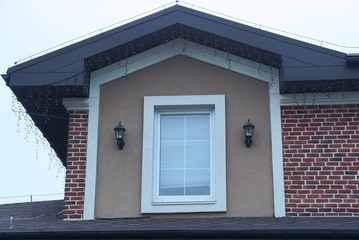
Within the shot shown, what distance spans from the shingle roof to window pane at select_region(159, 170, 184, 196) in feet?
1.36

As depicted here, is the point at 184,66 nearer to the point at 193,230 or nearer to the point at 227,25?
the point at 227,25

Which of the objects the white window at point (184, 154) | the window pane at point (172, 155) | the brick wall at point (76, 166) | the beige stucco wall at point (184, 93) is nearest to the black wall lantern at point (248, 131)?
the beige stucco wall at point (184, 93)

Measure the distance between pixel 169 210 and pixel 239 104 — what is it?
164 cm

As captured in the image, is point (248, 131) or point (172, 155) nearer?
point (248, 131)

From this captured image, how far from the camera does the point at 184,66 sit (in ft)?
32.6

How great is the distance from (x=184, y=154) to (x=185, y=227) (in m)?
1.64

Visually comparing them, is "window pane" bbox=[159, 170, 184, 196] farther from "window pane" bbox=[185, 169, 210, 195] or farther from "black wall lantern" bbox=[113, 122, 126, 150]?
"black wall lantern" bbox=[113, 122, 126, 150]

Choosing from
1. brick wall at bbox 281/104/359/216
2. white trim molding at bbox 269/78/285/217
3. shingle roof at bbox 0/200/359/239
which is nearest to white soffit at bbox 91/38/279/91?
white trim molding at bbox 269/78/285/217

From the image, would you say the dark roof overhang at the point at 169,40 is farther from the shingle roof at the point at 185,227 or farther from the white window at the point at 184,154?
the shingle roof at the point at 185,227

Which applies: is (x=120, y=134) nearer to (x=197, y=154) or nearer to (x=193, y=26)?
(x=197, y=154)

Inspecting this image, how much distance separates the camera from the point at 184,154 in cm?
953

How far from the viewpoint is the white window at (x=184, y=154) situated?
30.0 ft

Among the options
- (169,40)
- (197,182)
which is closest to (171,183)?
(197,182)

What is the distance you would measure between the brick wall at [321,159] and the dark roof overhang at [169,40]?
0.36 m
